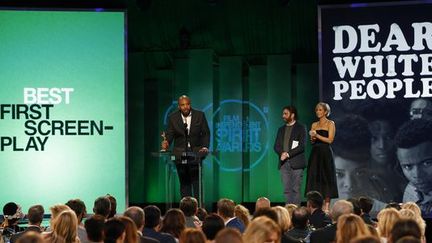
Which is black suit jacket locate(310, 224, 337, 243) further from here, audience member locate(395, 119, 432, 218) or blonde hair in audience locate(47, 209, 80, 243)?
audience member locate(395, 119, 432, 218)

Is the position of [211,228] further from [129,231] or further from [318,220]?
[318,220]

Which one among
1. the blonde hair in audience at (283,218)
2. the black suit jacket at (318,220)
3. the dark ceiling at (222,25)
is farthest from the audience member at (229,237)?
the dark ceiling at (222,25)

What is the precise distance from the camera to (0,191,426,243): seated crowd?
16.5 ft

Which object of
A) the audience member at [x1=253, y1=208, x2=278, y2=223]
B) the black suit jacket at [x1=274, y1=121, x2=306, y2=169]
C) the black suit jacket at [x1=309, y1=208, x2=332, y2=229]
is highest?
the black suit jacket at [x1=274, y1=121, x2=306, y2=169]

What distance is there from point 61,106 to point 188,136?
215 centimetres

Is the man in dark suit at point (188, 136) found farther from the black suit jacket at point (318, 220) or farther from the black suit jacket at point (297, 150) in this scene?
the black suit jacket at point (318, 220)

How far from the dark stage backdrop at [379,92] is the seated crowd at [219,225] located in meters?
2.93

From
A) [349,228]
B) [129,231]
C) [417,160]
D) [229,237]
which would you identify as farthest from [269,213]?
[417,160]

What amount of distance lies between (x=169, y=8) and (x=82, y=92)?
291cm

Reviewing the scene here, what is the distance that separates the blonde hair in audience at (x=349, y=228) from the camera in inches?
213

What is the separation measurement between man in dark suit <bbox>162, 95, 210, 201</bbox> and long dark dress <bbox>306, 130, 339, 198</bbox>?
1.39 m

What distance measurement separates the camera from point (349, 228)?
5441 mm

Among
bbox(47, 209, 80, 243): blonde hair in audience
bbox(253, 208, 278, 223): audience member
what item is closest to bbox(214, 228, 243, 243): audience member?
bbox(47, 209, 80, 243): blonde hair in audience

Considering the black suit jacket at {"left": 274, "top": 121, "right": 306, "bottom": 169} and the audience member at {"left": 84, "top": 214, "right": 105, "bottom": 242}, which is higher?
the black suit jacket at {"left": 274, "top": 121, "right": 306, "bottom": 169}
